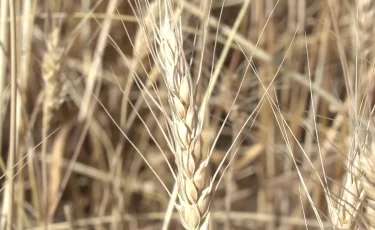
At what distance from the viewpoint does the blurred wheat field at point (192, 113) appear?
52 cm

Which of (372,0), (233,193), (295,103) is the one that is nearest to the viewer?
(372,0)

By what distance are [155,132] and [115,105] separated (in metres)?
0.13

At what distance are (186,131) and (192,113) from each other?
0.6 inches

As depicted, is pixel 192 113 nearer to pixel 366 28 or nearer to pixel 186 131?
pixel 186 131

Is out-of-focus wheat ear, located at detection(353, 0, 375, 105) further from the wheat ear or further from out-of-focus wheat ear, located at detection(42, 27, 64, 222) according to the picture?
out-of-focus wheat ear, located at detection(42, 27, 64, 222)

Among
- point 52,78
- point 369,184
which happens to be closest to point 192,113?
point 369,184

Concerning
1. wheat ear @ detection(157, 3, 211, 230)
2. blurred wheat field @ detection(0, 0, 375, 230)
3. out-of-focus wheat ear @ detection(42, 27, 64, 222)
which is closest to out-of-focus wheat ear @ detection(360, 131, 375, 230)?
blurred wheat field @ detection(0, 0, 375, 230)

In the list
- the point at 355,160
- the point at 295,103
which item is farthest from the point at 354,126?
the point at 295,103

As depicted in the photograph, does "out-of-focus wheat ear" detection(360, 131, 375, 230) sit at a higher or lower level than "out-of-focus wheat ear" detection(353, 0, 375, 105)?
lower

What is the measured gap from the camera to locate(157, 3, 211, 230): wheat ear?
51cm

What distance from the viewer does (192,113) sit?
508mm

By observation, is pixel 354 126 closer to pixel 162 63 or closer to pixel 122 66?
pixel 162 63

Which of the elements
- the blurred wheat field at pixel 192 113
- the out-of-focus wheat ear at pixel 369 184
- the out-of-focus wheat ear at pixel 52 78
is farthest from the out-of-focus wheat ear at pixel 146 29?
the out-of-focus wheat ear at pixel 369 184

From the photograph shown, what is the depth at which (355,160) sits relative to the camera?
54 cm
